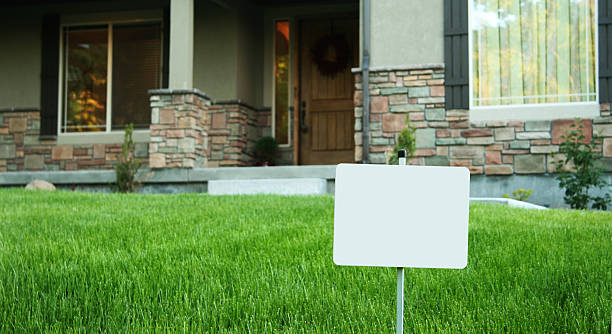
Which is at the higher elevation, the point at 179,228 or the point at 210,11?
the point at 210,11

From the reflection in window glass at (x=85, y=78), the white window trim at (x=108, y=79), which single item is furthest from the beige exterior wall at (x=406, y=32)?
the reflection in window glass at (x=85, y=78)

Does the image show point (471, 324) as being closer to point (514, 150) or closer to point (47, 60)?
point (514, 150)

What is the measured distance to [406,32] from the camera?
25.1ft

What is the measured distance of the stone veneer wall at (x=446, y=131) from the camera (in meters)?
7.17

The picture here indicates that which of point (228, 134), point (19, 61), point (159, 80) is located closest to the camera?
point (228, 134)

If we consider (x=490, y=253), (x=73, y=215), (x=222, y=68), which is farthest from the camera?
(x=222, y=68)

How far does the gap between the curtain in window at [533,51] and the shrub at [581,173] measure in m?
0.60

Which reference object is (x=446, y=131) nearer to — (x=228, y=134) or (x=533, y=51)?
(x=533, y=51)

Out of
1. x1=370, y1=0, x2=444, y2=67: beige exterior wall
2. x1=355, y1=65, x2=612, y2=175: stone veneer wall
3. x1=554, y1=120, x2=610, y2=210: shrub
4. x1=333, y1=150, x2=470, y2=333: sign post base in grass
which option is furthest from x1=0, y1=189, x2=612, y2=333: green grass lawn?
x1=370, y1=0, x2=444, y2=67: beige exterior wall

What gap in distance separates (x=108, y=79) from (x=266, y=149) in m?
2.88

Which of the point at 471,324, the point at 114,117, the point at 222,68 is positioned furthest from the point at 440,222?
the point at 114,117

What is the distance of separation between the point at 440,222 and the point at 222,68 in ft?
28.1

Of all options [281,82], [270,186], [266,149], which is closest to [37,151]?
[266,149]

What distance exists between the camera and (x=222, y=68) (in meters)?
9.77
